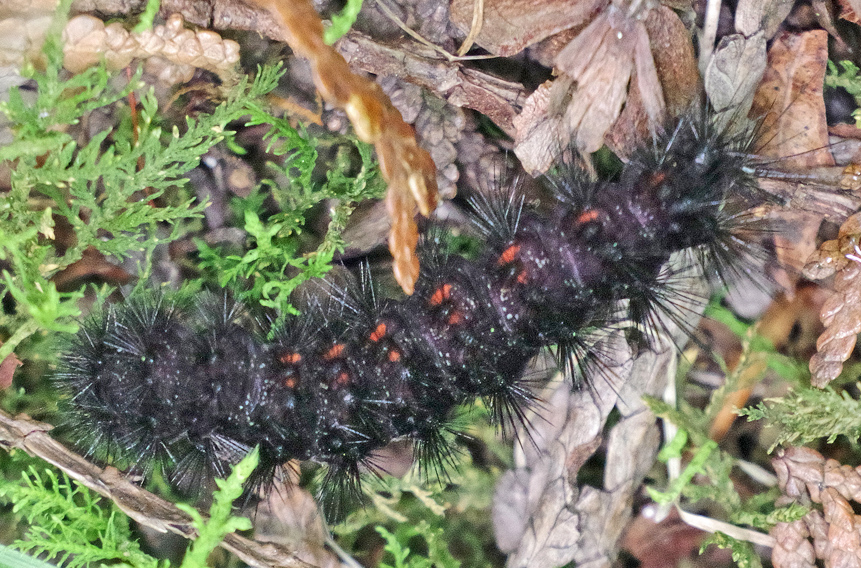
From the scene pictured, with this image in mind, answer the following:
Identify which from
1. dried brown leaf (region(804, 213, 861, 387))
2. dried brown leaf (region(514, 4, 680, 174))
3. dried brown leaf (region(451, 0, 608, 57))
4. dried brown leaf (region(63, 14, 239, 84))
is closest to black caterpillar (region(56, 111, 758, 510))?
dried brown leaf (region(514, 4, 680, 174))

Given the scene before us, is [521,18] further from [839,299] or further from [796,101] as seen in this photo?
[839,299]

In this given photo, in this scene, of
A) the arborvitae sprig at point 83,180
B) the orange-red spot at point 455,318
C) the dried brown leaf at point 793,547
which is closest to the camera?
the arborvitae sprig at point 83,180

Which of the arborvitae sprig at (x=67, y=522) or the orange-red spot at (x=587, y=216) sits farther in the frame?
the arborvitae sprig at (x=67, y=522)

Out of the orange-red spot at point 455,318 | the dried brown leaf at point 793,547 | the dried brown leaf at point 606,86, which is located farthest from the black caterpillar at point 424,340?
the dried brown leaf at point 793,547

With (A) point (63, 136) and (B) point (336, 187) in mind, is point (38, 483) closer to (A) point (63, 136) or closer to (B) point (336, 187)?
(A) point (63, 136)

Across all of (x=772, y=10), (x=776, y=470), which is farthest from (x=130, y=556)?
(x=772, y=10)

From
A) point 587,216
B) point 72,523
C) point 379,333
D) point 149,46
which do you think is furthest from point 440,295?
point 72,523

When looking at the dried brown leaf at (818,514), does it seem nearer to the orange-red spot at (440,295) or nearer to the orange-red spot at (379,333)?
the orange-red spot at (440,295)
